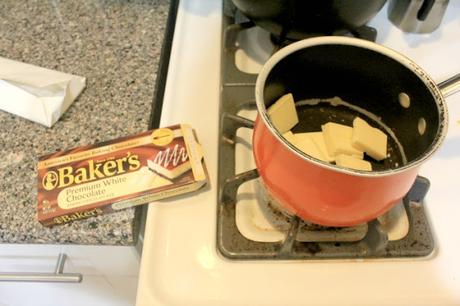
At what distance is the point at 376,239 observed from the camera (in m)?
0.40

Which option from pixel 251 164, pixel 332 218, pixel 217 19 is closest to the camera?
pixel 332 218

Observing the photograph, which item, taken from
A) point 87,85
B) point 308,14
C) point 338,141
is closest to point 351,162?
point 338,141

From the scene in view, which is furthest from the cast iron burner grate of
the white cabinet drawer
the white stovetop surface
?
the white cabinet drawer

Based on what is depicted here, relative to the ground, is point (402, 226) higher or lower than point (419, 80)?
lower

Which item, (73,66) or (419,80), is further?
(73,66)

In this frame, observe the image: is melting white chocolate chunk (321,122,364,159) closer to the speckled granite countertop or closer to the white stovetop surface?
the white stovetop surface

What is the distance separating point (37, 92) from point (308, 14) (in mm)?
324

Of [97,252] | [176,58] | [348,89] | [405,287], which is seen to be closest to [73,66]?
[176,58]

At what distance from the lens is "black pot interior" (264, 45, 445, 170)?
1.35ft

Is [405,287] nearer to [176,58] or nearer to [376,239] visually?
[376,239]

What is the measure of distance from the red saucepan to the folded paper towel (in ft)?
0.78

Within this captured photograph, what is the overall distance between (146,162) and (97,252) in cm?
13

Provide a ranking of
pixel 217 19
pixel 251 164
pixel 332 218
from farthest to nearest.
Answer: pixel 217 19 → pixel 251 164 → pixel 332 218

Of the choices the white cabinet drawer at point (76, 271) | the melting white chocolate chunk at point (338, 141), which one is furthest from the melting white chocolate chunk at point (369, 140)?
the white cabinet drawer at point (76, 271)
